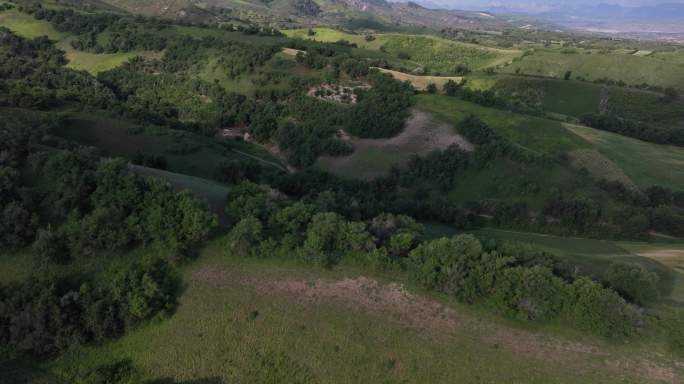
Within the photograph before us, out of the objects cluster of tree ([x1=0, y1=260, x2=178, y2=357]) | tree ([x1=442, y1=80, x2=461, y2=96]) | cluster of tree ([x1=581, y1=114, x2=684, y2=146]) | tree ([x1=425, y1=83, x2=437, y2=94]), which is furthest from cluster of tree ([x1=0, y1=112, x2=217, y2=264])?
cluster of tree ([x1=581, y1=114, x2=684, y2=146])

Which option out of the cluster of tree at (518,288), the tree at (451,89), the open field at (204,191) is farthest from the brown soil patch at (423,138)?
the cluster of tree at (518,288)

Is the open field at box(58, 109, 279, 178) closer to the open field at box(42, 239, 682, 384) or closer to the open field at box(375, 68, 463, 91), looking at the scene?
the open field at box(42, 239, 682, 384)

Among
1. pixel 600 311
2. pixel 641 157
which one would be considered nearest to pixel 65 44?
pixel 600 311

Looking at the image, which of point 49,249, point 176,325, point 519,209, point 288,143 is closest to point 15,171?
point 49,249

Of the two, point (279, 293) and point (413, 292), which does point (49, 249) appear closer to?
point (279, 293)

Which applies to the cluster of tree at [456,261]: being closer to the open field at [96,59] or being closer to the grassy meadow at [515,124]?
the grassy meadow at [515,124]
